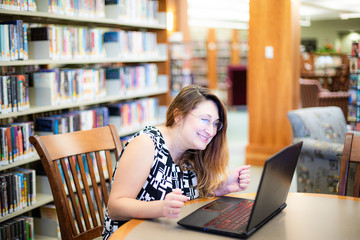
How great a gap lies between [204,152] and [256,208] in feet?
1.92

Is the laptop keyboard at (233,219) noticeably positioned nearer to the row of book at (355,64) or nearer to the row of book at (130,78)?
the row of book at (130,78)

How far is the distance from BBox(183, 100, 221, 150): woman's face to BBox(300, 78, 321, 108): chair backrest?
6.40 m

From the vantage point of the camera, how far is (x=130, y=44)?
3990 millimetres

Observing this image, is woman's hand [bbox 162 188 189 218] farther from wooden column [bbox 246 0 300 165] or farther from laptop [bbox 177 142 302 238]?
wooden column [bbox 246 0 300 165]

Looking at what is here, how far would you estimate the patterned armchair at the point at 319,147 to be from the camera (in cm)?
328

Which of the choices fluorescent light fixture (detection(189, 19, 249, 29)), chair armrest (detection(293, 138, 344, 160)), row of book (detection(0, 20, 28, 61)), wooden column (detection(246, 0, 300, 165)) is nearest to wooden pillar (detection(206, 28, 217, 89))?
fluorescent light fixture (detection(189, 19, 249, 29))

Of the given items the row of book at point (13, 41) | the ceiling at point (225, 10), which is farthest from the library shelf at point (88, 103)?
the ceiling at point (225, 10)

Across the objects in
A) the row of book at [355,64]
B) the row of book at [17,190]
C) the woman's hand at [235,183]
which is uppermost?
the row of book at [355,64]

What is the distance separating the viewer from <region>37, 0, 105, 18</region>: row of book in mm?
2994

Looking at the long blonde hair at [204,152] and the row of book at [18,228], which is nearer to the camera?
the long blonde hair at [204,152]

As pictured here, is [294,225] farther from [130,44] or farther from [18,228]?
[130,44]

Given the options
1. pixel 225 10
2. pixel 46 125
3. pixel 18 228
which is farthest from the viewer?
pixel 225 10

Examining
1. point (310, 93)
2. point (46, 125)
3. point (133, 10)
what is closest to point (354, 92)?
point (133, 10)

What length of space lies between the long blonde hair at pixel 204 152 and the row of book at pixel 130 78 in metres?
2.18
